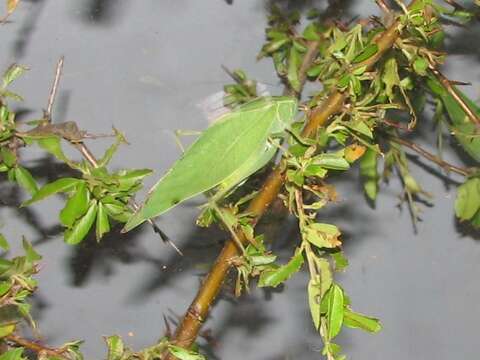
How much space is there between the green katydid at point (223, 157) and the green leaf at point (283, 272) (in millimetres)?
66

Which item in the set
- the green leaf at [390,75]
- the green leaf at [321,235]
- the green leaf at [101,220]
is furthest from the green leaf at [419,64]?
the green leaf at [101,220]

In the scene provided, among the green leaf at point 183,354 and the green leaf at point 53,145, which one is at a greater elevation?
the green leaf at point 53,145

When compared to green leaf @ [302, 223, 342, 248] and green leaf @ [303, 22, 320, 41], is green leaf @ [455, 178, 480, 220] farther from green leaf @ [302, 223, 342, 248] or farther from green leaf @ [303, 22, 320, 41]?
green leaf @ [302, 223, 342, 248]

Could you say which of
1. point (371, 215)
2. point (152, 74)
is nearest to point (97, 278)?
point (152, 74)

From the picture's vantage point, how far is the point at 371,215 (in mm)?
955

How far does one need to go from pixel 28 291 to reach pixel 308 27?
1.59 ft

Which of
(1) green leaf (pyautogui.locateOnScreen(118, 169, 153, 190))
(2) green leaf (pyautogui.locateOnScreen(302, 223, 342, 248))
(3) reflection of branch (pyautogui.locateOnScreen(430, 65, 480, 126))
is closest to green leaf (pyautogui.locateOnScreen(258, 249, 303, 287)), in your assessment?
(2) green leaf (pyautogui.locateOnScreen(302, 223, 342, 248))

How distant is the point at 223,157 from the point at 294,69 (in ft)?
1.05

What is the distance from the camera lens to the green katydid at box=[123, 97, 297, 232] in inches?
18.5

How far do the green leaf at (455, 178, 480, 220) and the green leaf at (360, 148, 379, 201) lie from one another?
0.10m

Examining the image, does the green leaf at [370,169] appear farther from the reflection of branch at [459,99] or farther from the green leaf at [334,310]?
the green leaf at [334,310]

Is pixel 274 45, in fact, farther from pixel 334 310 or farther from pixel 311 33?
pixel 334 310

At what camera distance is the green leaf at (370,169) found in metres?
0.72

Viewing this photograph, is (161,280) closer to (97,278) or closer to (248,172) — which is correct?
(97,278)
